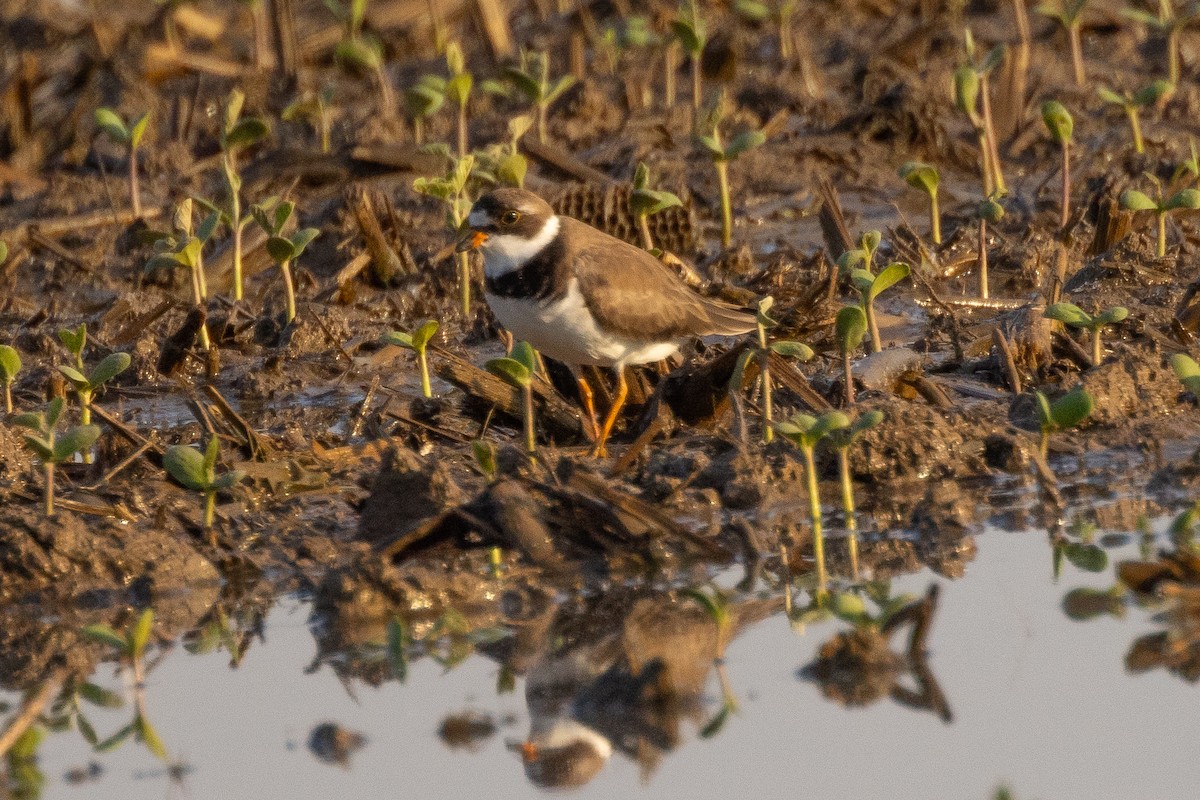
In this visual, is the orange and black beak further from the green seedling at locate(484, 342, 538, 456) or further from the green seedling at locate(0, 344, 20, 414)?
the green seedling at locate(0, 344, 20, 414)

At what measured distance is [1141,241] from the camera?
9000 millimetres

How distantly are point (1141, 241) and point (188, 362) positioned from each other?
4716mm

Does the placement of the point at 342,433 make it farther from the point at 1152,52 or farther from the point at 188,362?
the point at 1152,52

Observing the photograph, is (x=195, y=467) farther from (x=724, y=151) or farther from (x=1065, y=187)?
(x=1065, y=187)

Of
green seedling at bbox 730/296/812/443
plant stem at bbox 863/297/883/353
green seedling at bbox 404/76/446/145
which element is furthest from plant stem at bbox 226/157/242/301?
plant stem at bbox 863/297/883/353

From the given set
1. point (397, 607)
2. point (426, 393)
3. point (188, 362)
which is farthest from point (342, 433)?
point (397, 607)

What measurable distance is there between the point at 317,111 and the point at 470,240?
3.95 metres

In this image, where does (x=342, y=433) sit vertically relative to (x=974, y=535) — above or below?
below

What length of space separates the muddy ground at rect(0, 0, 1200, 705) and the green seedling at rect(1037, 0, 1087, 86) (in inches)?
5.4

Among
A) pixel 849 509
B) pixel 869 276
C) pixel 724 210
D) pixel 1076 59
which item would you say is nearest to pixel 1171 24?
pixel 1076 59

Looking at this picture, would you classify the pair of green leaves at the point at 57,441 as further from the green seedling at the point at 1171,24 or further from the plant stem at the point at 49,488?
the green seedling at the point at 1171,24

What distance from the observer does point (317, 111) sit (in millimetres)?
11500

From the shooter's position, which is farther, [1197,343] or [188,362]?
[188,362]

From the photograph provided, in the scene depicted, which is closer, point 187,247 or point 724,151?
point 187,247
